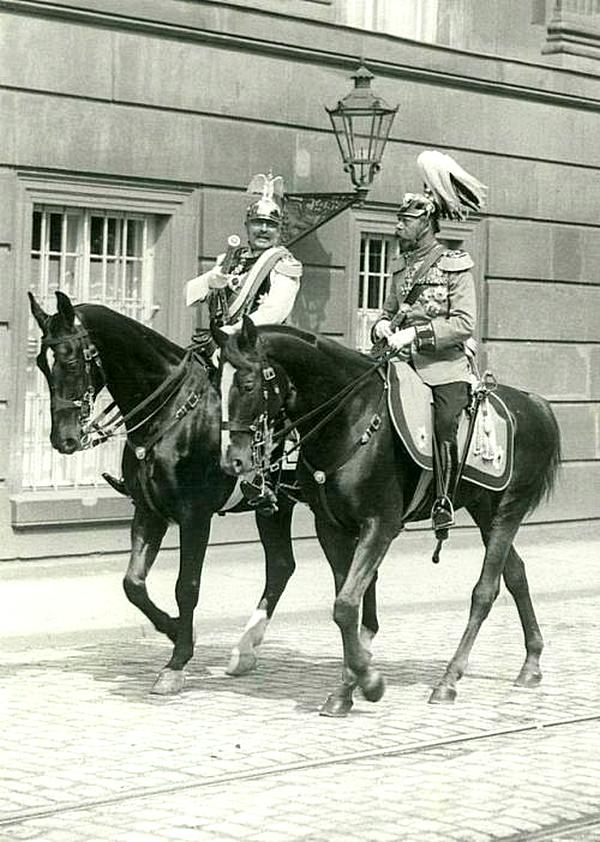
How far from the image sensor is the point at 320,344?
30.3ft

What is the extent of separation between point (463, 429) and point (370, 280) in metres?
7.60

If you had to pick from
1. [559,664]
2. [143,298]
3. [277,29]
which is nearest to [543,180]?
[277,29]

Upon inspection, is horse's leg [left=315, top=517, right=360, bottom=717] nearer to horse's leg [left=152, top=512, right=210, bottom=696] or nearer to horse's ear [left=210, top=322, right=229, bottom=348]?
horse's leg [left=152, top=512, right=210, bottom=696]

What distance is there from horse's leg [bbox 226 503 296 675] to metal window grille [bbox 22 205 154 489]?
169 inches

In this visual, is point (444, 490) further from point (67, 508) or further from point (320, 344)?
point (67, 508)

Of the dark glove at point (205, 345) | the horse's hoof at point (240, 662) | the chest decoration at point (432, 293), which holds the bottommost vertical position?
the horse's hoof at point (240, 662)

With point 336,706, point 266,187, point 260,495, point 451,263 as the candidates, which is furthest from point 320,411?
point 266,187

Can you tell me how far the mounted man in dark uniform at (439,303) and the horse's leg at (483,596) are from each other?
470 mm

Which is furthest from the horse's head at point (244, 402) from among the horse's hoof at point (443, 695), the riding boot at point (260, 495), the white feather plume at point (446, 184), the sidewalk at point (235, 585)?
the sidewalk at point (235, 585)

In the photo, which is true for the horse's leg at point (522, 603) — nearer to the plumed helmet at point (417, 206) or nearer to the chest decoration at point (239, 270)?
the plumed helmet at point (417, 206)

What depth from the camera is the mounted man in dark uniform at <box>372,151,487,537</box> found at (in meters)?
9.69

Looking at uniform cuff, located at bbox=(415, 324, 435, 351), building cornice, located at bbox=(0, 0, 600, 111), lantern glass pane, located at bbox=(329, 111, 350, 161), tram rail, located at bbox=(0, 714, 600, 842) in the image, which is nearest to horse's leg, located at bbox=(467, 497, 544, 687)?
tram rail, located at bbox=(0, 714, 600, 842)

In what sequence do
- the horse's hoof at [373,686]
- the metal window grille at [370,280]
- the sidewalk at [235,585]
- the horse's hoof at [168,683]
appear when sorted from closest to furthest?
the horse's hoof at [373,686] → the horse's hoof at [168,683] → the sidewalk at [235,585] → the metal window grille at [370,280]

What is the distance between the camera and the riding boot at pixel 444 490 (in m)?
9.66
